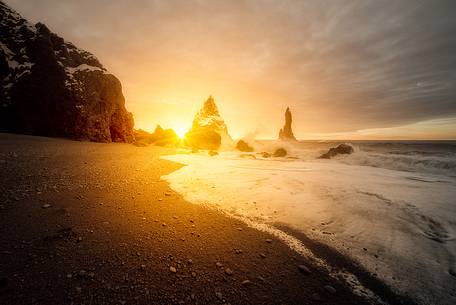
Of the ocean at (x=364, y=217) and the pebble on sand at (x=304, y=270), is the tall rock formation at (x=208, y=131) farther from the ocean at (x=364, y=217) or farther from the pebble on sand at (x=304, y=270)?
the pebble on sand at (x=304, y=270)

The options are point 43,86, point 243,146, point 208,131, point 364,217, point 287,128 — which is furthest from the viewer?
point 287,128

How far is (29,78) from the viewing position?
13984mm

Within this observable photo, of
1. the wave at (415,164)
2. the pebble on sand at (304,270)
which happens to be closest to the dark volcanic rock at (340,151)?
the wave at (415,164)

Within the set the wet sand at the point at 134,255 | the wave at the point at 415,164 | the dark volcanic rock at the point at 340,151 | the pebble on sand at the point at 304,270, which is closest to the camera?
the wet sand at the point at 134,255

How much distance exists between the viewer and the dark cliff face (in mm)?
13625

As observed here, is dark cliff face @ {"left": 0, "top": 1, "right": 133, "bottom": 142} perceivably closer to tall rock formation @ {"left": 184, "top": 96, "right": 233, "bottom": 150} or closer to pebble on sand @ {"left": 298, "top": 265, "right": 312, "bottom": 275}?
pebble on sand @ {"left": 298, "top": 265, "right": 312, "bottom": 275}

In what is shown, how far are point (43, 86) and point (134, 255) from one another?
1820cm

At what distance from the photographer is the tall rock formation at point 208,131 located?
37.1m

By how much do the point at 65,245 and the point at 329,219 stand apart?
6.14 m

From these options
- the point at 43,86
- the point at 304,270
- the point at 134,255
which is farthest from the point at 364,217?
the point at 43,86

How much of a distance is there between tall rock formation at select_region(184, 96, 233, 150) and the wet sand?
29.9m

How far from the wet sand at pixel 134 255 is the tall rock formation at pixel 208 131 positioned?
29.9m

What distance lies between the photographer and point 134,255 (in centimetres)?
321

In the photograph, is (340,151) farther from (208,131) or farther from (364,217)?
(208,131)
